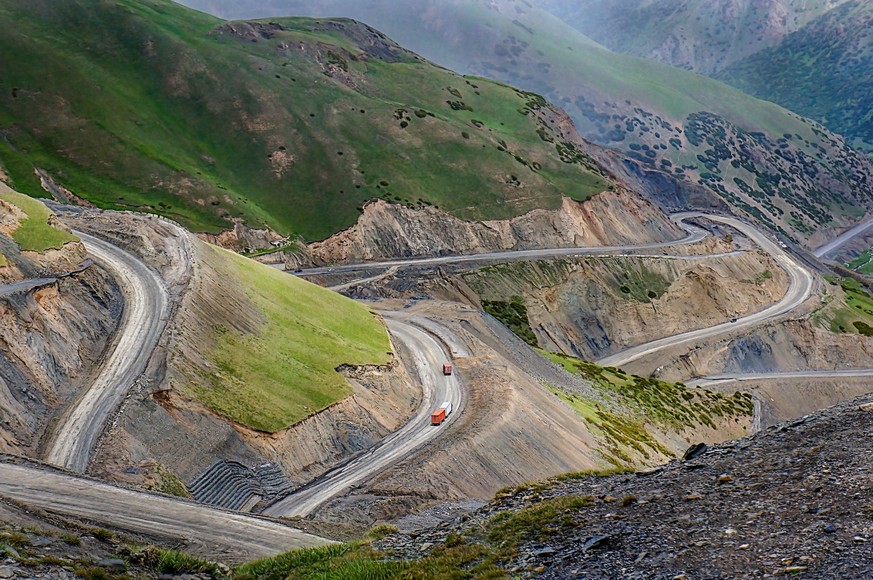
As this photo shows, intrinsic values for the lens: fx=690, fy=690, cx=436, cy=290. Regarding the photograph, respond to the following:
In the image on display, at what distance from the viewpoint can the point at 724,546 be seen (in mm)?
17719

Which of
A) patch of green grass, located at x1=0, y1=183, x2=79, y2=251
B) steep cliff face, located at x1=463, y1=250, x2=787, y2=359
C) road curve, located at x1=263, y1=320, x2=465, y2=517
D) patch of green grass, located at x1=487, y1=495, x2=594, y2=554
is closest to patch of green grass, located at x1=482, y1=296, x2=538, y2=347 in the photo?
steep cliff face, located at x1=463, y1=250, x2=787, y2=359

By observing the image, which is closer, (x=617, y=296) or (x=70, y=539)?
(x=70, y=539)

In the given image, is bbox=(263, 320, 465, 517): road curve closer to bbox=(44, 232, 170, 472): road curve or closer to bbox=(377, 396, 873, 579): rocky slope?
bbox=(44, 232, 170, 472): road curve

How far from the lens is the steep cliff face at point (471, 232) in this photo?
333ft

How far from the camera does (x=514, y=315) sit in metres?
94.8

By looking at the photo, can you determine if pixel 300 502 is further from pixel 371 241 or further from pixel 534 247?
pixel 534 247

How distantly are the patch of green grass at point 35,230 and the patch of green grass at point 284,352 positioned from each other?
11.0 meters

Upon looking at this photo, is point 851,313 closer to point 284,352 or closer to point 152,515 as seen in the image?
point 284,352

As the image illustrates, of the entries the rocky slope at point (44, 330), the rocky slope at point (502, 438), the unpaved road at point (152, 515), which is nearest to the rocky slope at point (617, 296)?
the rocky slope at point (502, 438)

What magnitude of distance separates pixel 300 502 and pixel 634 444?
30444 mm

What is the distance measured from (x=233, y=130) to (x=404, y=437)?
81738 mm

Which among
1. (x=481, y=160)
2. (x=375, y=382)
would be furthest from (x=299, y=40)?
(x=375, y=382)

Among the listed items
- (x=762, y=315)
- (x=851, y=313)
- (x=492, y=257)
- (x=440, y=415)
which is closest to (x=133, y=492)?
(x=440, y=415)

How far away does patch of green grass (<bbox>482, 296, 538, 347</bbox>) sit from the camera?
9219cm
